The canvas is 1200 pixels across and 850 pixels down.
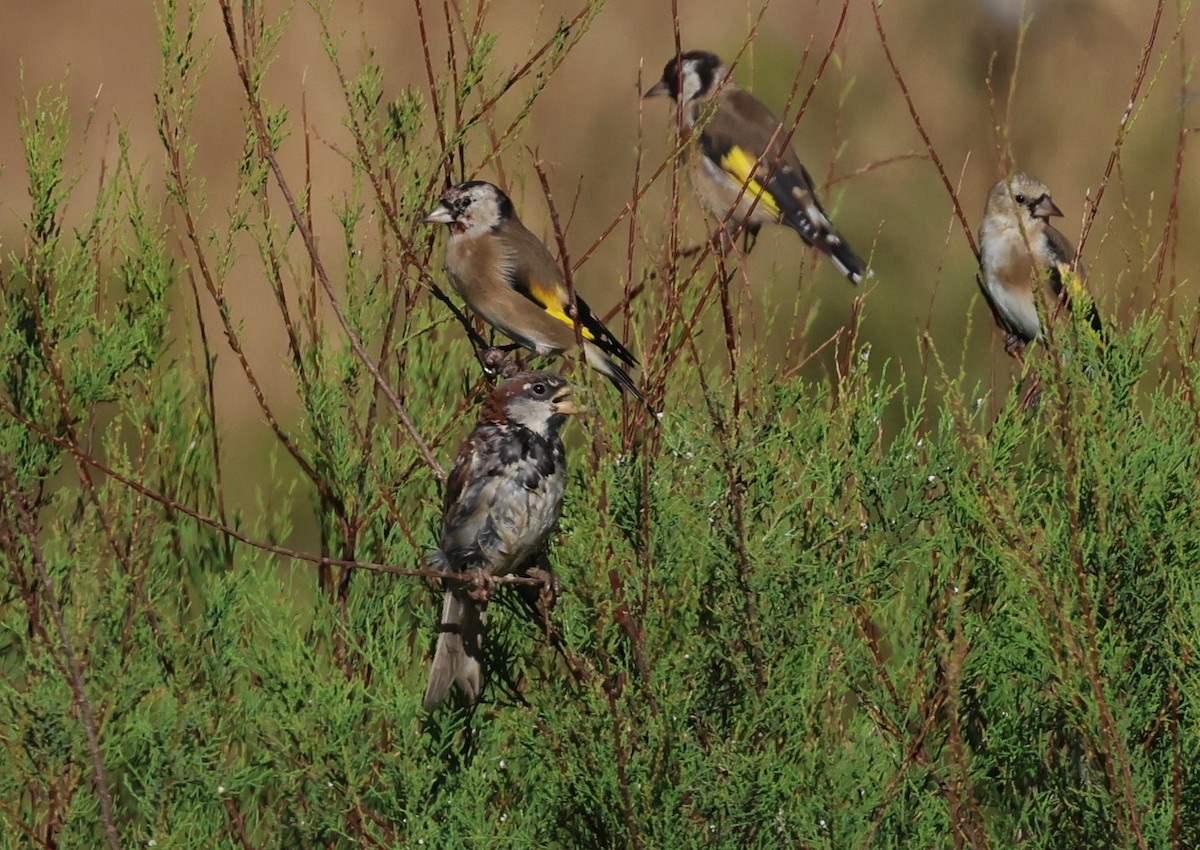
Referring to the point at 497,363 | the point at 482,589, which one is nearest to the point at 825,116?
the point at 497,363

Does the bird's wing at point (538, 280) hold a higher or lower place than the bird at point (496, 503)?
higher

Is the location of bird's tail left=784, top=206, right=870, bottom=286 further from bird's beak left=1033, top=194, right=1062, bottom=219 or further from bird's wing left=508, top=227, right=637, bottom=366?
bird's wing left=508, top=227, right=637, bottom=366

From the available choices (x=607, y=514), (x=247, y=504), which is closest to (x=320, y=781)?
(x=607, y=514)

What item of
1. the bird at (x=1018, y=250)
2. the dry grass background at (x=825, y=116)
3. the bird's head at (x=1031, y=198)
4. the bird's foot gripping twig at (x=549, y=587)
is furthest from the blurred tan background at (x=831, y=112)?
the bird's foot gripping twig at (x=549, y=587)

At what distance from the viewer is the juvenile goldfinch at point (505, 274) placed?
4.40 meters

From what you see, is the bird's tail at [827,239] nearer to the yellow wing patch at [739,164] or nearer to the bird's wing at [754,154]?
the bird's wing at [754,154]

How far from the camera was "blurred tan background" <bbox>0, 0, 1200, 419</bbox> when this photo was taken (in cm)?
752

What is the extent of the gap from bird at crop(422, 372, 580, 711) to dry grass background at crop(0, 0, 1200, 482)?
108 inches

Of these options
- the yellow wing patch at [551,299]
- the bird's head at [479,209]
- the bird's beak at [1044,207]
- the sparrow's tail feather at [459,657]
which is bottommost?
the sparrow's tail feather at [459,657]

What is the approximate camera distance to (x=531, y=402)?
319 centimetres

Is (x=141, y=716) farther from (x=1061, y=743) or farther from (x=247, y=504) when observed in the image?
(x=247, y=504)

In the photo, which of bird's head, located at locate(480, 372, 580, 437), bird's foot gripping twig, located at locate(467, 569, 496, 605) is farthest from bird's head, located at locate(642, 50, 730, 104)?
bird's foot gripping twig, located at locate(467, 569, 496, 605)

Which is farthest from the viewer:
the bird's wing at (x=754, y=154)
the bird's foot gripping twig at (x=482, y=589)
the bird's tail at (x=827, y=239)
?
the bird's wing at (x=754, y=154)

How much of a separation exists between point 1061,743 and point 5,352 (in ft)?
7.80
